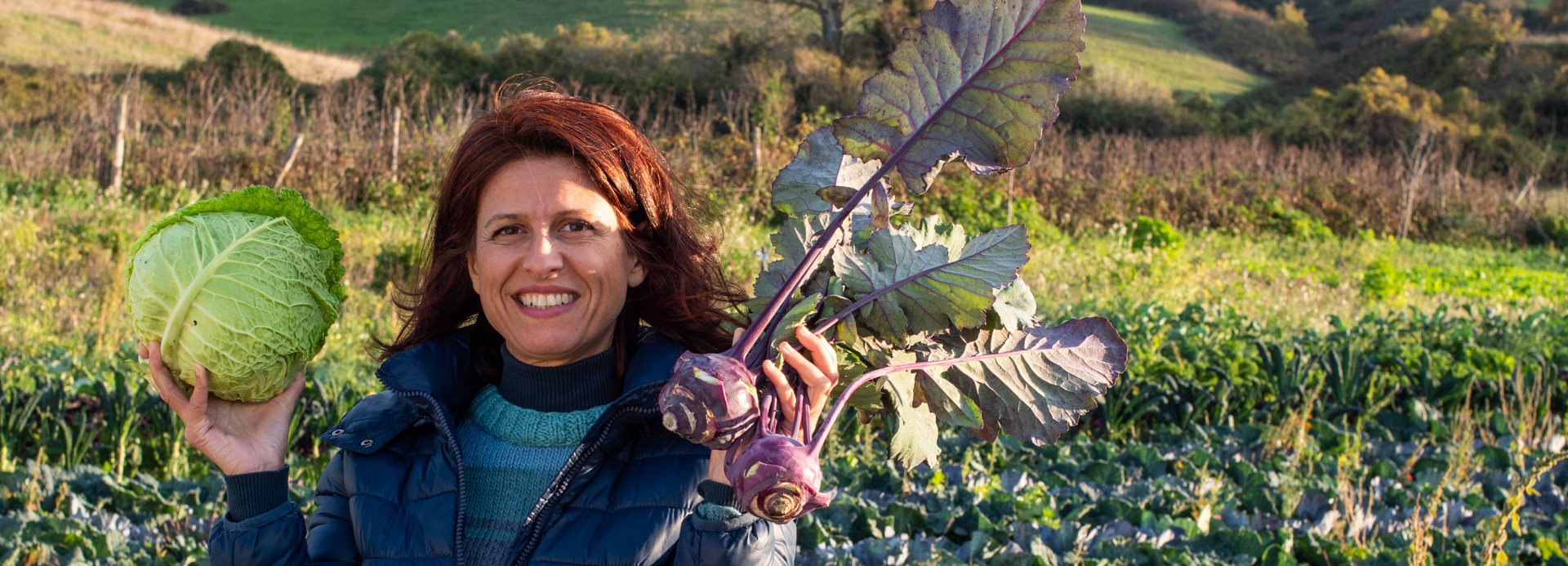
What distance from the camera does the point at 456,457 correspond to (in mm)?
1544

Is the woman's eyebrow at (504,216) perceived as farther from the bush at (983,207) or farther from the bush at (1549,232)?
the bush at (1549,232)

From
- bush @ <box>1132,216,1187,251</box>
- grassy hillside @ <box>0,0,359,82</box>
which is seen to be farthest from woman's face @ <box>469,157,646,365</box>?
grassy hillside @ <box>0,0,359,82</box>

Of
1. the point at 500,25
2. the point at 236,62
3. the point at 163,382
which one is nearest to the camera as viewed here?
the point at 163,382

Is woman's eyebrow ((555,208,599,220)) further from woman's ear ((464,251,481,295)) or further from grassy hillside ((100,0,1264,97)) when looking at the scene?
grassy hillside ((100,0,1264,97))

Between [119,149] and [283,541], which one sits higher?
[283,541]

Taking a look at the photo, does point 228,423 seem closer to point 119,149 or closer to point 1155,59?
point 119,149

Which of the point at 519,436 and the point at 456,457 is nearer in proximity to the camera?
the point at 456,457

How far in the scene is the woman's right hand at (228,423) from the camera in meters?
1.56

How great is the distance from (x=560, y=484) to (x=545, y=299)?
308mm

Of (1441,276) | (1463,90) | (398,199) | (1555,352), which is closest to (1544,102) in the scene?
(1463,90)

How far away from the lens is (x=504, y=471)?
5.26 ft

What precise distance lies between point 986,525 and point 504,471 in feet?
5.36

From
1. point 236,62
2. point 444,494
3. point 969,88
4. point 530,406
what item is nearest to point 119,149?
point 530,406

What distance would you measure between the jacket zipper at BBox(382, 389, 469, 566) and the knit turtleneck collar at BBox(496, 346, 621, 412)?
0.15m
